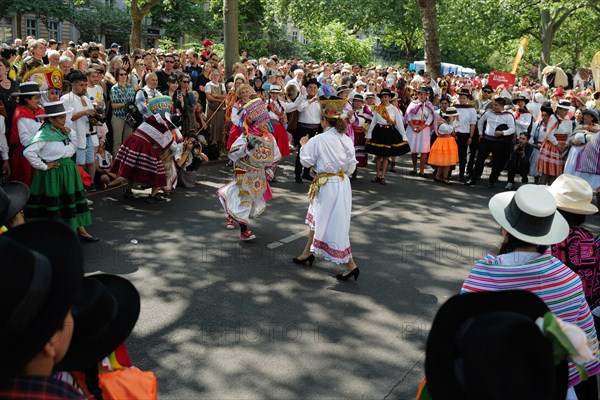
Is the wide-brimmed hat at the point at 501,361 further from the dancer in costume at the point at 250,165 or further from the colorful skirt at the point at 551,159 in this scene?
the colorful skirt at the point at 551,159

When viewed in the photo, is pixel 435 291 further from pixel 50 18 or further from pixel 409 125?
pixel 50 18

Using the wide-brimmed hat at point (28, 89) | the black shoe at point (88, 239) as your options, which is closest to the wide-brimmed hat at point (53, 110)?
the wide-brimmed hat at point (28, 89)

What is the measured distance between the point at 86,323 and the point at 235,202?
18.3 feet

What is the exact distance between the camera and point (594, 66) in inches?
596

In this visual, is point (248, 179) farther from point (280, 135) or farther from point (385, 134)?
point (385, 134)

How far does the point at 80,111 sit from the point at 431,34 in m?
15.0

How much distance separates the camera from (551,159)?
11.1 meters

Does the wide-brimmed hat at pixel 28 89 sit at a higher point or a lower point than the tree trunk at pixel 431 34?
lower

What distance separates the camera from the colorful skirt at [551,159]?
10.9 metres

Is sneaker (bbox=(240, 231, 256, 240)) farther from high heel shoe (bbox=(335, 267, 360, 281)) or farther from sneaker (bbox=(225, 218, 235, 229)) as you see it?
high heel shoe (bbox=(335, 267, 360, 281))

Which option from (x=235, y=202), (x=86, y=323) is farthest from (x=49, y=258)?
(x=235, y=202)

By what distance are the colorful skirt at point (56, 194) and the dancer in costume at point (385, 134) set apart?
255 inches

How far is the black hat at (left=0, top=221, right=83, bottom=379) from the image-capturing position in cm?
162

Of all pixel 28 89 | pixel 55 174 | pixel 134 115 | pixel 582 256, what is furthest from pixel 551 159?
pixel 28 89
